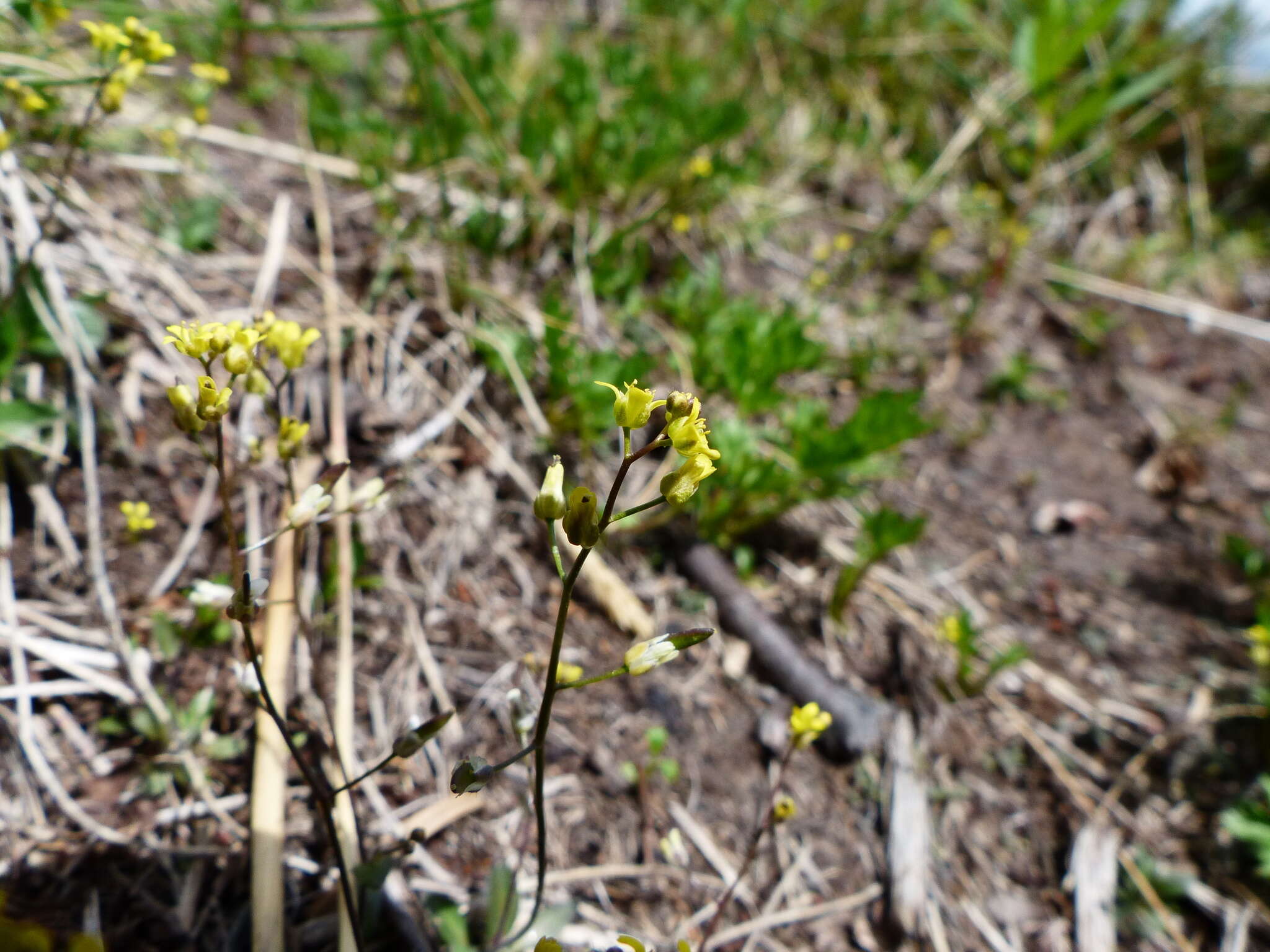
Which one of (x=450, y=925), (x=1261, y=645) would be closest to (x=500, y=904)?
(x=450, y=925)

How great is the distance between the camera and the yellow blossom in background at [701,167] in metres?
3.32

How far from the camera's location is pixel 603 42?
4.06 metres

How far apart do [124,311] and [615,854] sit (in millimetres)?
2013

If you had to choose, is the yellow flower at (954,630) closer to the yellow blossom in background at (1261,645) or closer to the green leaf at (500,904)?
the yellow blossom in background at (1261,645)

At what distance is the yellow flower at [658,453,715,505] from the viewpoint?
43.9 inches

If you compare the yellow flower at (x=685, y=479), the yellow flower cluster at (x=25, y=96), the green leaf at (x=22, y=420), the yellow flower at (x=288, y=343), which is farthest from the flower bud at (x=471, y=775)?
the yellow flower cluster at (x=25, y=96)

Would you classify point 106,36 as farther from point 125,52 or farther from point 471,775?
point 471,775

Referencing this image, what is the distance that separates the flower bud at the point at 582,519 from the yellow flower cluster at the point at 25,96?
1.91 metres

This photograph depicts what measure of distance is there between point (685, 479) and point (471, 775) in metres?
0.54

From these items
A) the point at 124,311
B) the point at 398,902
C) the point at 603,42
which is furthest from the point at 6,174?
the point at 603,42

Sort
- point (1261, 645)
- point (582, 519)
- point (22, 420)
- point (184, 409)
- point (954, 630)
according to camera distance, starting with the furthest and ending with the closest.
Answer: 1. point (1261, 645)
2. point (954, 630)
3. point (22, 420)
4. point (184, 409)
5. point (582, 519)

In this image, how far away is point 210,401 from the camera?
1158 millimetres

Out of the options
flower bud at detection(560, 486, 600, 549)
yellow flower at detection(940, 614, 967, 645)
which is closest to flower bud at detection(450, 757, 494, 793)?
flower bud at detection(560, 486, 600, 549)

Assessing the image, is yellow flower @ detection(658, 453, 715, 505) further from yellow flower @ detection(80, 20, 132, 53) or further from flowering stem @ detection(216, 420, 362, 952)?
Answer: yellow flower @ detection(80, 20, 132, 53)
